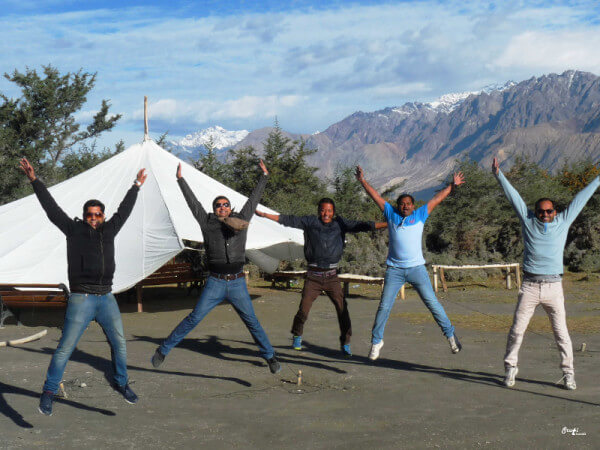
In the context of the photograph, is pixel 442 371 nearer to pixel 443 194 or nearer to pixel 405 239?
pixel 405 239

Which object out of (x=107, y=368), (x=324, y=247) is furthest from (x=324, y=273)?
(x=107, y=368)

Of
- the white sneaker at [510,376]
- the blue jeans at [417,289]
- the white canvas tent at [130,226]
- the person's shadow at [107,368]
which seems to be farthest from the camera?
the white canvas tent at [130,226]

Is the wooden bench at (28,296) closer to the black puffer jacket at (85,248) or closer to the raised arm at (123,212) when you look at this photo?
the raised arm at (123,212)

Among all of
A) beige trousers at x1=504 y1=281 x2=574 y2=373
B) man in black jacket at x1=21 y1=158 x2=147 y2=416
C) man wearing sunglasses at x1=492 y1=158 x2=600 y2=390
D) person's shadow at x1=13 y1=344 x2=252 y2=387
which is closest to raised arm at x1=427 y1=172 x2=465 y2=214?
man wearing sunglasses at x1=492 y1=158 x2=600 y2=390

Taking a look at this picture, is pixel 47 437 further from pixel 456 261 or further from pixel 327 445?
pixel 456 261

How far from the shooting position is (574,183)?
32938 millimetres

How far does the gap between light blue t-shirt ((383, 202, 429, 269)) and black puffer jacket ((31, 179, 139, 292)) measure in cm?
294

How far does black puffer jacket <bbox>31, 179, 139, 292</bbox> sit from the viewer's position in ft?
18.1

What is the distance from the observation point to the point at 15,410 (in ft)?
18.9

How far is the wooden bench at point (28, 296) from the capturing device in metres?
10.9

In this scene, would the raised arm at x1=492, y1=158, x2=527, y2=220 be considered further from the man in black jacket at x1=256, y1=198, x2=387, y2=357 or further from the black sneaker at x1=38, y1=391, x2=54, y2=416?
the black sneaker at x1=38, y1=391, x2=54, y2=416

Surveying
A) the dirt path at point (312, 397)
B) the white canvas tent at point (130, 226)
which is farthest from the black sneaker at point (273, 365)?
the white canvas tent at point (130, 226)

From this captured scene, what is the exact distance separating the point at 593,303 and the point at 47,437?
36.6ft

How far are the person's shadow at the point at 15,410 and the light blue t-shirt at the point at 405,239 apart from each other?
3260 mm
